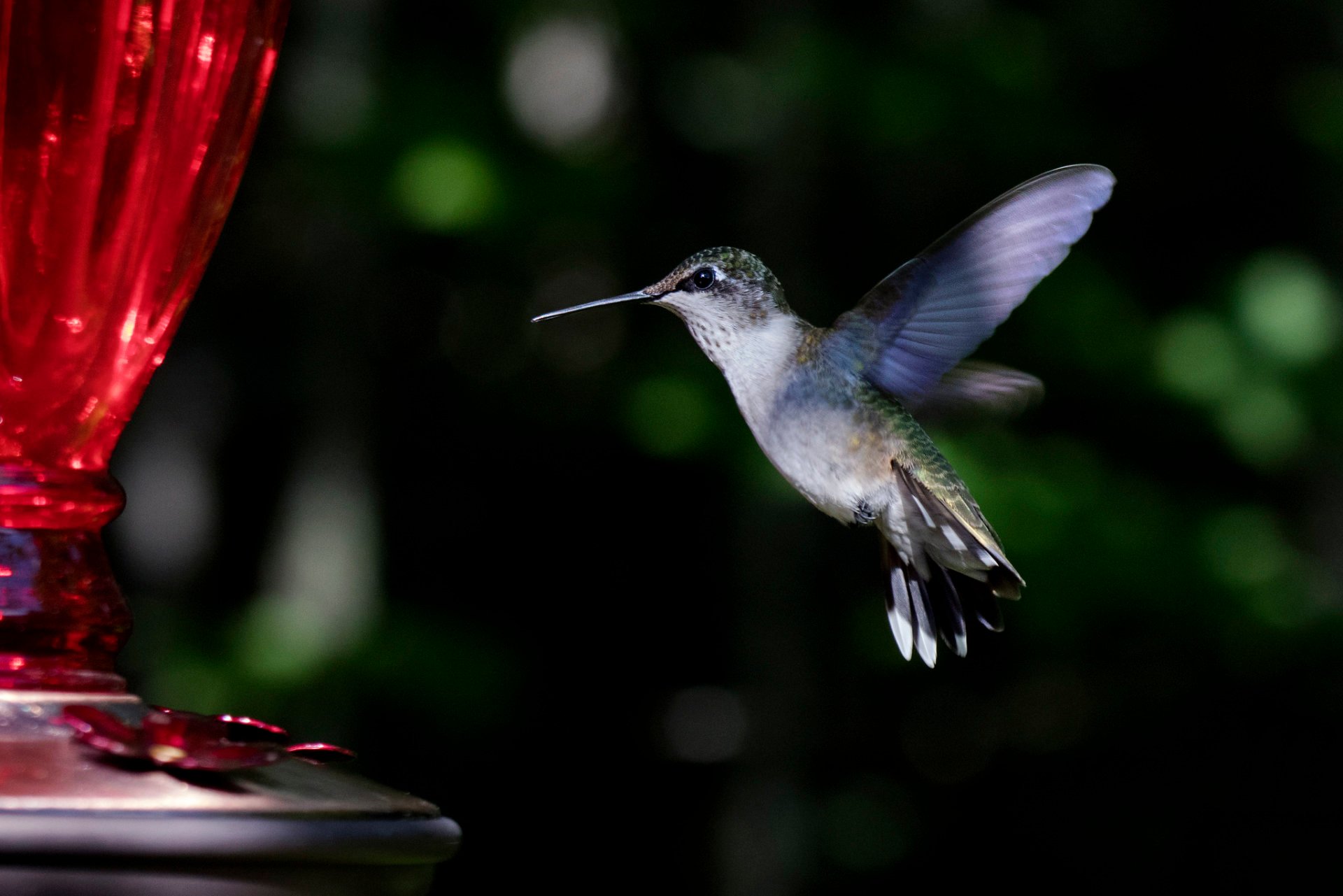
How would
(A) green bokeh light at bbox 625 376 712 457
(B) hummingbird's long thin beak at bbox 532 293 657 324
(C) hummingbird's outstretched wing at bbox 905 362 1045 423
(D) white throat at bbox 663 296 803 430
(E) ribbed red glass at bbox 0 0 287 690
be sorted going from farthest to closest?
(A) green bokeh light at bbox 625 376 712 457 → (C) hummingbird's outstretched wing at bbox 905 362 1045 423 → (D) white throat at bbox 663 296 803 430 → (B) hummingbird's long thin beak at bbox 532 293 657 324 → (E) ribbed red glass at bbox 0 0 287 690

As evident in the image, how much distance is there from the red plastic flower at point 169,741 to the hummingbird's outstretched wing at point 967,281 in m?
0.80

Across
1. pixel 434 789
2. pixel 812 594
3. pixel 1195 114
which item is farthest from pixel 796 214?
pixel 434 789

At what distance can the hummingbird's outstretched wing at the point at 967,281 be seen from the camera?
4.51 feet

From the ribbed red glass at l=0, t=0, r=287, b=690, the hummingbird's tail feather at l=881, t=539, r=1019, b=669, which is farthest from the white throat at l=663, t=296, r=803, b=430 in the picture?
the ribbed red glass at l=0, t=0, r=287, b=690

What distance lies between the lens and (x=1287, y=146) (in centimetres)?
582

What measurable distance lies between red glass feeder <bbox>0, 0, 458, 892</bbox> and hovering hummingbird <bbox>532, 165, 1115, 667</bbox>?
338 mm

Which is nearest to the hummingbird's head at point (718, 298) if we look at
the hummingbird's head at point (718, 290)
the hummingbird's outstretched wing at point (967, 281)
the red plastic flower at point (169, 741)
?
the hummingbird's head at point (718, 290)

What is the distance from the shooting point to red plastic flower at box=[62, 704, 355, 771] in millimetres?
900

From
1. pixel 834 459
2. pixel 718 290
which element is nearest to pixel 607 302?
pixel 718 290

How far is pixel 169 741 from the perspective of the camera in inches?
36.2

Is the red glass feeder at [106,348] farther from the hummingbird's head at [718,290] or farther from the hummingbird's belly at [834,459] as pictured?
the hummingbird's belly at [834,459]

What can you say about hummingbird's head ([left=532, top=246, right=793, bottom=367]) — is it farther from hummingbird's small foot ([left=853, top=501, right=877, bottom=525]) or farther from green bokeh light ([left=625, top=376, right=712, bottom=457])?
green bokeh light ([left=625, top=376, right=712, bottom=457])

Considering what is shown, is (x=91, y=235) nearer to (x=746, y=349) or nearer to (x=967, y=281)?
(x=746, y=349)

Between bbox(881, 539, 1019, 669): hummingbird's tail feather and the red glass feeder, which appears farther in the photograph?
bbox(881, 539, 1019, 669): hummingbird's tail feather
